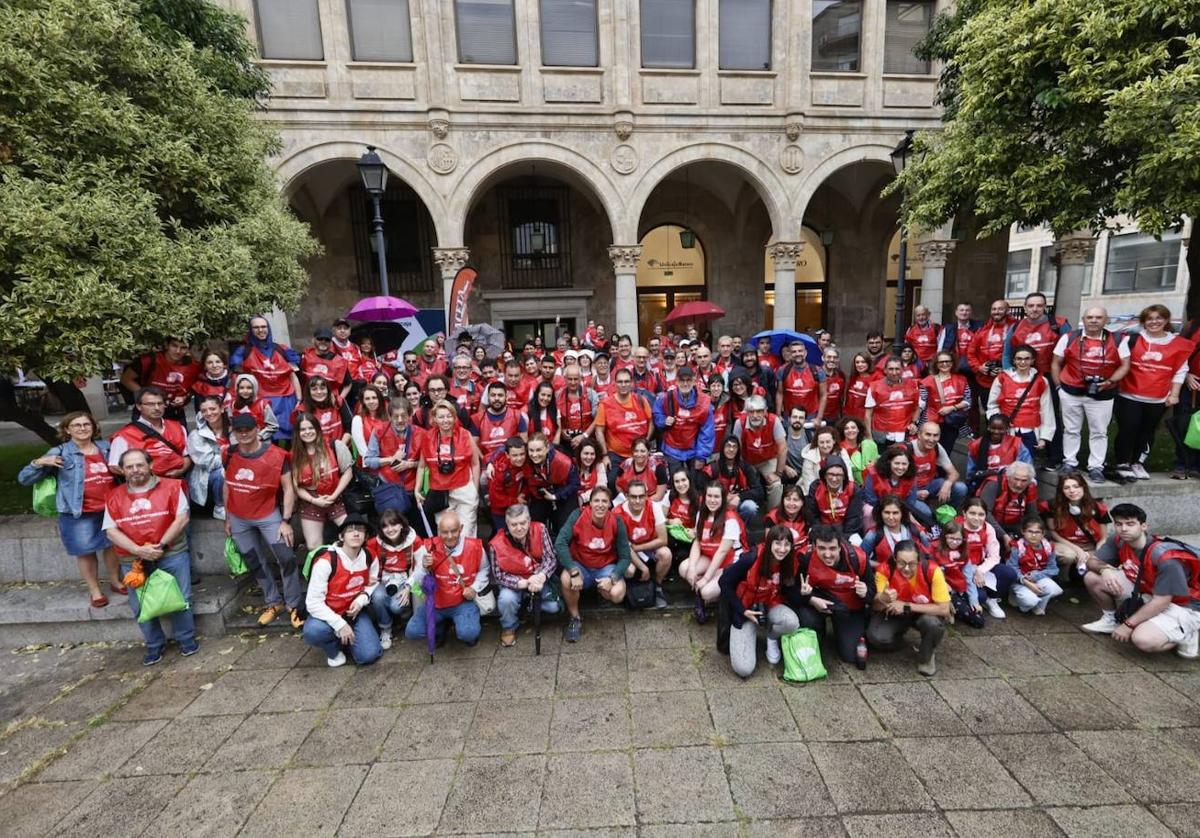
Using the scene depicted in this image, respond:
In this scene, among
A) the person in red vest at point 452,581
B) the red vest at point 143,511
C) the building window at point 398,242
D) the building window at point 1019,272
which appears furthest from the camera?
the building window at point 1019,272

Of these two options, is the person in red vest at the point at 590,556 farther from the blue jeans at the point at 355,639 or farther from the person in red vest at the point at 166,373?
the person in red vest at the point at 166,373

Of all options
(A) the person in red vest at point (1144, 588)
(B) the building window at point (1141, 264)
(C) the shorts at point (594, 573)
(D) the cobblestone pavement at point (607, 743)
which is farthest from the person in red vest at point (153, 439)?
(B) the building window at point (1141, 264)

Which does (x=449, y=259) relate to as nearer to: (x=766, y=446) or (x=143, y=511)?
(x=143, y=511)

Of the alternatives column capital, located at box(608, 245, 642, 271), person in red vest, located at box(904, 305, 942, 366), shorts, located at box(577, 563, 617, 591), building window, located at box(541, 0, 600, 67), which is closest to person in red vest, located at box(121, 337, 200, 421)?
shorts, located at box(577, 563, 617, 591)

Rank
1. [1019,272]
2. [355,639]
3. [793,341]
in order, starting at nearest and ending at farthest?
[355,639] < [793,341] < [1019,272]

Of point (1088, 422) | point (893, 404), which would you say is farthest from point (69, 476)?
point (1088, 422)

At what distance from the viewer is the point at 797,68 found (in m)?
14.5

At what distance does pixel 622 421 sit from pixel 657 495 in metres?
1.09

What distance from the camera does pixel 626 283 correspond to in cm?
1520

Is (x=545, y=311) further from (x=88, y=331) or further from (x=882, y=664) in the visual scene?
(x=882, y=664)

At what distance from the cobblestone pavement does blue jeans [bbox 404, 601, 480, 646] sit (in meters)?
0.20

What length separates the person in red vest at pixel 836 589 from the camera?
15.4ft

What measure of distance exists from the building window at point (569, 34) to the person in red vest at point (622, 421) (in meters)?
11.7

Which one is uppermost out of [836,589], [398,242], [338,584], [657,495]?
[398,242]
